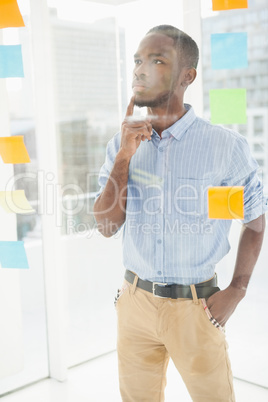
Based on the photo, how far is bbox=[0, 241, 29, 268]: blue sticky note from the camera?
1.88 m

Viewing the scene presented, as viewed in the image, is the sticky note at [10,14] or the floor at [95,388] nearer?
the floor at [95,388]

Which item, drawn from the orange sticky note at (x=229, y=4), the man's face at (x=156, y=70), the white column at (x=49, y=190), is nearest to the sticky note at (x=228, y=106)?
the man's face at (x=156, y=70)

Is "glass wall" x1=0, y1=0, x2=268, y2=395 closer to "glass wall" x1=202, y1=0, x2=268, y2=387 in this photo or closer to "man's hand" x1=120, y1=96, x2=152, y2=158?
"glass wall" x1=202, y1=0, x2=268, y2=387

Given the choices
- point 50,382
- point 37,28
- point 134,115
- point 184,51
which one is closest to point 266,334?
point 134,115

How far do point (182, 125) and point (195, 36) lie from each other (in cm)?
27

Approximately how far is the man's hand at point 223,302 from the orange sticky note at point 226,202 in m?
0.22

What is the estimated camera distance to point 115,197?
142cm

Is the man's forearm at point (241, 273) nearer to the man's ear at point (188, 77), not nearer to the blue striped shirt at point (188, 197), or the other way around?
the blue striped shirt at point (188, 197)

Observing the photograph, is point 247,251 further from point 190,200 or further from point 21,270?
point 21,270

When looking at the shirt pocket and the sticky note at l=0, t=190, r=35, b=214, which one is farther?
the sticky note at l=0, t=190, r=35, b=214

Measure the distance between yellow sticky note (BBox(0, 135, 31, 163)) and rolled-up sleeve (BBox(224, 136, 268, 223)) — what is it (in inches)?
36.1

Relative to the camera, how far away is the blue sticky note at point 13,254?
1.88 metres

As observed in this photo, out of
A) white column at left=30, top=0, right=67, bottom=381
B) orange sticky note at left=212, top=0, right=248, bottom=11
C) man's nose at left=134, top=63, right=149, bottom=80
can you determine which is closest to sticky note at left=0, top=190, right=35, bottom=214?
white column at left=30, top=0, right=67, bottom=381

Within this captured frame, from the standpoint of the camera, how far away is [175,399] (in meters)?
1.56
